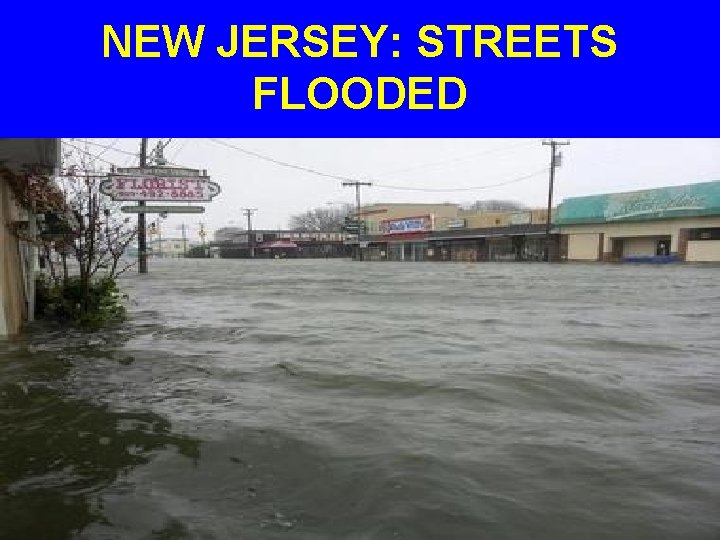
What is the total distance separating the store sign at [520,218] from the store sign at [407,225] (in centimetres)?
1247

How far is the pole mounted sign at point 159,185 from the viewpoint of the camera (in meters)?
10.0

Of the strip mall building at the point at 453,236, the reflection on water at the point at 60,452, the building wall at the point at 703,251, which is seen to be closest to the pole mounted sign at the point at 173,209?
the reflection on water at the point at 60,452

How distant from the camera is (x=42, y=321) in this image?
10.5 metres

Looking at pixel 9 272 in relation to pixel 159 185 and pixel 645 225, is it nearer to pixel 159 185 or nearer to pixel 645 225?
pixel 159 185

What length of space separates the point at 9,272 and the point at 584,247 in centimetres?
4109

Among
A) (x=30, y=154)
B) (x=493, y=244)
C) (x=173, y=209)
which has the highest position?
(x=30, y=154)

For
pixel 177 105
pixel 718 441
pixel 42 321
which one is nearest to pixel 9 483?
A: pixel 177 105

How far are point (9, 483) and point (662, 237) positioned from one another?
41764 mm

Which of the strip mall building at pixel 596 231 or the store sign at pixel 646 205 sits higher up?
the store sign at pixel 646 205

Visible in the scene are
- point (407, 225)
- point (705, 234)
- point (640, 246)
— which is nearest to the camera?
point (705, 234)

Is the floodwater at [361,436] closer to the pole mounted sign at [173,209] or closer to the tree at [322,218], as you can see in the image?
the pole mounted sign at [173,209]

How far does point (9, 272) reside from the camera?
9156 mm

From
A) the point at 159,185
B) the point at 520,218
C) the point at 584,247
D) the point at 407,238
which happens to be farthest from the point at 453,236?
the point at 159,185

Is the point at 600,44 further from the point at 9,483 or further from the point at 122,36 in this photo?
the point at 9,483
